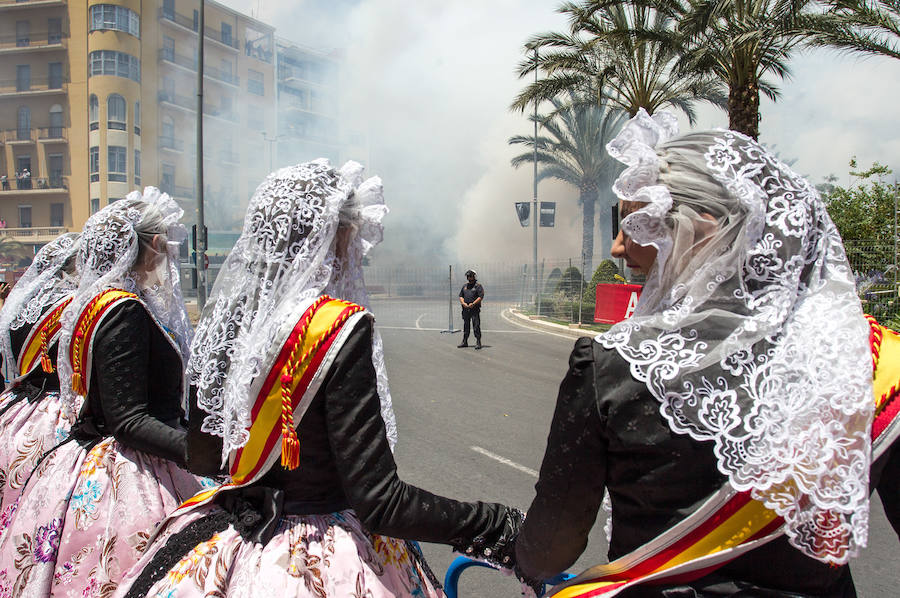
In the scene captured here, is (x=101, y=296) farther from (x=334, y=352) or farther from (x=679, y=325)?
(x=679, y=325)

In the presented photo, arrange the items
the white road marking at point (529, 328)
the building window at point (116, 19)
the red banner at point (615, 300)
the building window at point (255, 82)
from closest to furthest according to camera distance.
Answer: the red banner at point (615, 300), the white road marking at point (529, 328), the building window at point (255, 82), the building window at point (116, 19)

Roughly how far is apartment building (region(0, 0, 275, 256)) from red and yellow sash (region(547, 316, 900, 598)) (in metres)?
31.4

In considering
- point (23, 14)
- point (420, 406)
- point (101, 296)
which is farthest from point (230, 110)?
point (101, 296)

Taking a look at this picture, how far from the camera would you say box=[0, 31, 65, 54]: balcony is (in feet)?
117

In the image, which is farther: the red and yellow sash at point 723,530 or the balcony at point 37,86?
the balcony at point 37,86

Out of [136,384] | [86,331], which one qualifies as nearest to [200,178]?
[86,331]

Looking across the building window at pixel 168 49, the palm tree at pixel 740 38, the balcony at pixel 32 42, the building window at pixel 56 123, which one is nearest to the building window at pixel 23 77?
the balcony at pixel 32 42

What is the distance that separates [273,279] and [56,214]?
144 ft

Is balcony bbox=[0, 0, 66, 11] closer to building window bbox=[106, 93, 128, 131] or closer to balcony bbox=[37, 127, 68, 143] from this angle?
building window bbox=[106, 93, 128, 131]

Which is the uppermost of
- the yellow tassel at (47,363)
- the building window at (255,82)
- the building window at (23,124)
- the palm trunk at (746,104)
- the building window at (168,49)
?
the building window at (168,49)

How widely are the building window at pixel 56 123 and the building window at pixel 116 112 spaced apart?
178 inches

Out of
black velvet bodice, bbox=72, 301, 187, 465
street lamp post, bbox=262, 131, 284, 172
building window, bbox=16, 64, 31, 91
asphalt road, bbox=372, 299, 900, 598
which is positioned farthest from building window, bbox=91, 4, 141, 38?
black velvet bodice, bbox=72, 301, 187, 465

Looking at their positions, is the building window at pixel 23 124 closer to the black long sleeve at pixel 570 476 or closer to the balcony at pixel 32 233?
the balcony at pixel 32 233

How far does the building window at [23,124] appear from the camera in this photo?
3831 cm
